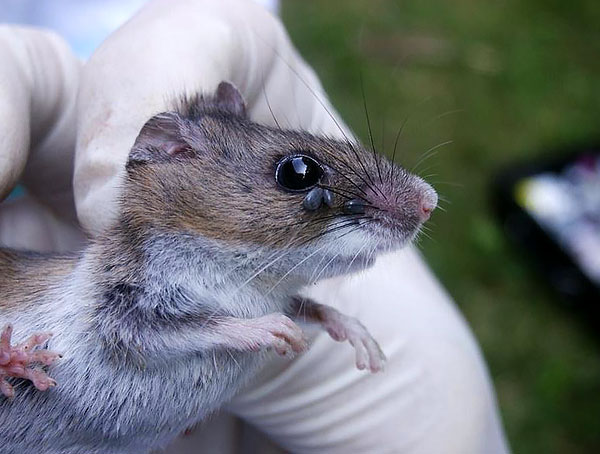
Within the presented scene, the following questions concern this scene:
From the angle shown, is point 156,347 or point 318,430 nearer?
point 156,347

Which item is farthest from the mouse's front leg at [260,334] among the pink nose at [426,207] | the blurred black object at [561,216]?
the blurred black object at [561,216]

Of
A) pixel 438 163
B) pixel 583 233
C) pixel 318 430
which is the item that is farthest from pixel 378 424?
pixel 438 163

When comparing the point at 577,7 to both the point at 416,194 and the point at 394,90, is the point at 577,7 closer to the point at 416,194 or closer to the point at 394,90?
the point at 394,90

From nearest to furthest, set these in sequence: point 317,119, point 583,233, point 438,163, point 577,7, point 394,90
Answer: point 317,119 → point 583,233 → point 438,163 → point 394,90 → point 577,7

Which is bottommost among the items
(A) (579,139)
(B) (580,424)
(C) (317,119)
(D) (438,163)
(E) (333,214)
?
(B) (580,424)

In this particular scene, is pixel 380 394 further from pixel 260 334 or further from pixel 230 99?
pixel 230 99

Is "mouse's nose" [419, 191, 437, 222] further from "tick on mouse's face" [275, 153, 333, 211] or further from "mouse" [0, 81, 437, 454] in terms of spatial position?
"tick on mouse's face" [275, 153, 333, 211]

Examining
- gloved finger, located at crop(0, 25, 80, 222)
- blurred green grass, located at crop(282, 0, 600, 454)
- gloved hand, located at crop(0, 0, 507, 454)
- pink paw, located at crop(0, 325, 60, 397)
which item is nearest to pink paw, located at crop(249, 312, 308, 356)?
pink paw, located at crop(0, 325, 60, 397)
